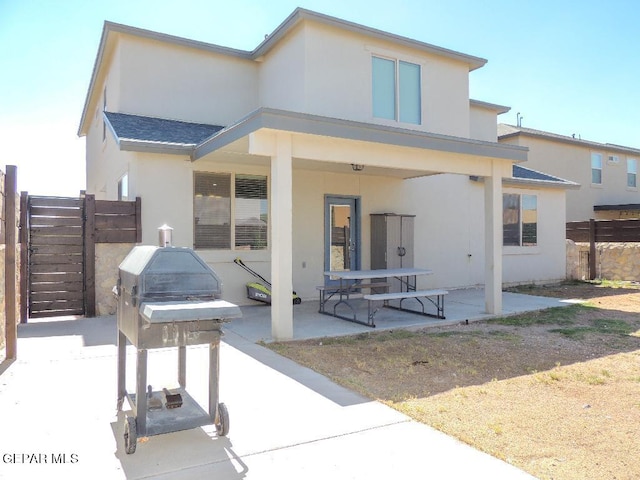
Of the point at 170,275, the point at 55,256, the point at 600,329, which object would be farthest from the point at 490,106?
the point at 170,275

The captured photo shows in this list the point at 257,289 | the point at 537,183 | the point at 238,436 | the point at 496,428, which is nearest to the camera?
the point at 238,436

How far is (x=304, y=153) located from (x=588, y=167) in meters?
18.9

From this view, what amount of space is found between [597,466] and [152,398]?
334 cm

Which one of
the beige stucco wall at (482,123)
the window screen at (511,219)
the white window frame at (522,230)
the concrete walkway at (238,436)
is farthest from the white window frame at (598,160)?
the concrete walkway at (238,436)

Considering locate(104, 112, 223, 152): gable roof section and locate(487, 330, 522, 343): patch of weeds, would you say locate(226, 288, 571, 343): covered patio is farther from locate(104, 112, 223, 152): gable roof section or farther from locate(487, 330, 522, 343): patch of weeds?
locate(104, 112, 223, 152): gable roof section

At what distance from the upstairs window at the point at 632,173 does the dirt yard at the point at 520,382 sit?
57.4 ft

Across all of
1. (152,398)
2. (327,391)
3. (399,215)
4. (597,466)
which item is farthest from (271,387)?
(399,215)

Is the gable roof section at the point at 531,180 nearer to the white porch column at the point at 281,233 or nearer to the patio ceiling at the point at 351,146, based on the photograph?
the patio ceiling at the point at 351,146

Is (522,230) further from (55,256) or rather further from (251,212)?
(55,256)

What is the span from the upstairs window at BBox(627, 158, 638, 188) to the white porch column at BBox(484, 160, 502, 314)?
17984 mm

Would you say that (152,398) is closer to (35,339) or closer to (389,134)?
(35,339)

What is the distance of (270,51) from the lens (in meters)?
11.5

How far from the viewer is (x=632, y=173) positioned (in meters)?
22.7

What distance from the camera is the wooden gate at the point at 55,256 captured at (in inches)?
318
